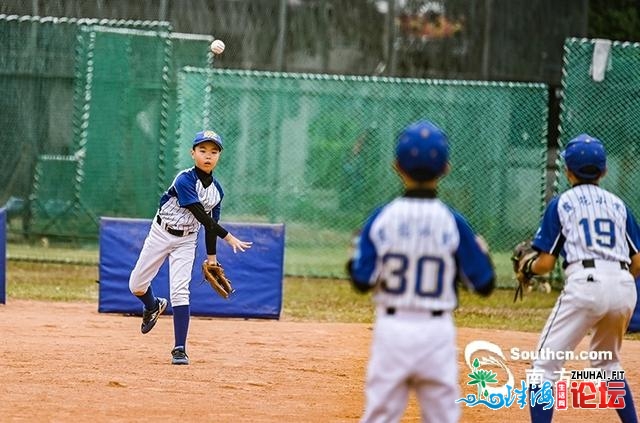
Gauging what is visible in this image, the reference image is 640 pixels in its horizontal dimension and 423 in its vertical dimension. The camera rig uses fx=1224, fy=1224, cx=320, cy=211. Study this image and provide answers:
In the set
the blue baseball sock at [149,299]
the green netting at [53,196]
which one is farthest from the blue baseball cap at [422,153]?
the green netting at [53,196]

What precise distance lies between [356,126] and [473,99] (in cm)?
149

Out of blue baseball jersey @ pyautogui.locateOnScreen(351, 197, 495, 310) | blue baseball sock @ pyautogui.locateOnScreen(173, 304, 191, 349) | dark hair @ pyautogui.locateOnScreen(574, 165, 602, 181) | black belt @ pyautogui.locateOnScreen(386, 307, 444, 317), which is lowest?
blue baseball sock @ pyautogui.locateOnScreen(173, 304, 191, 349)

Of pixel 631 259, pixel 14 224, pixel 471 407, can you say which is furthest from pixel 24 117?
pixel 631 259

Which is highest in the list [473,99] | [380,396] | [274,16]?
[274,16]

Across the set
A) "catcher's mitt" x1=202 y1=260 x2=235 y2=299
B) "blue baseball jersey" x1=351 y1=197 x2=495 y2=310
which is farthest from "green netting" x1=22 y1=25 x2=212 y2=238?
"blue baseball jersey" x1=351 y1=197 x2=495 y2=310

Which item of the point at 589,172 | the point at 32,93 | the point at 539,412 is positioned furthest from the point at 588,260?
the point at 32,93

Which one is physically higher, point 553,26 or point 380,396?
point 553,26

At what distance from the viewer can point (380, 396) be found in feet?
16.6

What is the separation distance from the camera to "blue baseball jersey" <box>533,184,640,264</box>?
649cm

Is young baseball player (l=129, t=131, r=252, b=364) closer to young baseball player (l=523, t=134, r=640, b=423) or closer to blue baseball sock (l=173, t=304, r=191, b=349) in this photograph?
blue baseball sock (l=173, t=304, r=191, b=349)

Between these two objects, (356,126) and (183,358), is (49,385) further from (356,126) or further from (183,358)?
(356,126)

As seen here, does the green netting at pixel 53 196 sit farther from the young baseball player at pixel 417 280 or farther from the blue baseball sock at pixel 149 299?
the young baseball player at pixel 417 280

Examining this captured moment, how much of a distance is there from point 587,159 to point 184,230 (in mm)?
3763

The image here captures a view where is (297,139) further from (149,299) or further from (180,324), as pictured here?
(180,324)
